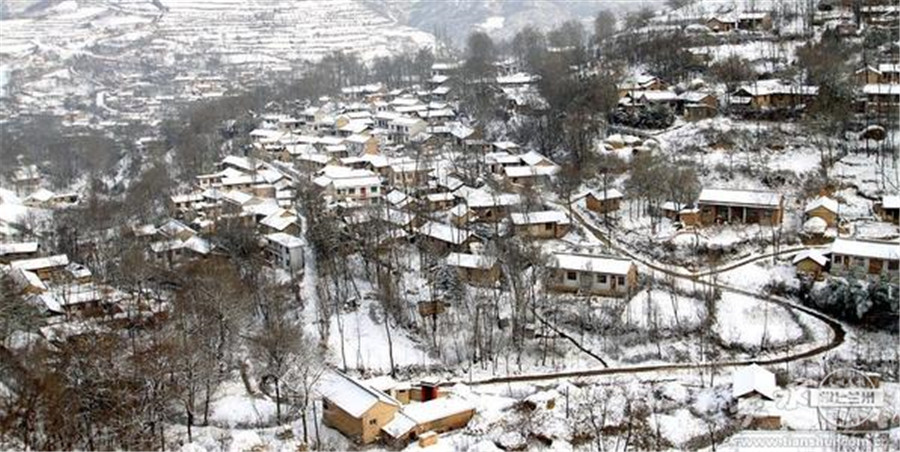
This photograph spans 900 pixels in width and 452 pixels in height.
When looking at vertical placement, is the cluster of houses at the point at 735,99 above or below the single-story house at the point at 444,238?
above

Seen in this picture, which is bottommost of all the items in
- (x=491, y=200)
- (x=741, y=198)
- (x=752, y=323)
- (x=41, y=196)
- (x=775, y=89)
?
(x=752, y=323)

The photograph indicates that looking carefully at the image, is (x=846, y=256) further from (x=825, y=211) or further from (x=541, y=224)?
(x=541, y=224)

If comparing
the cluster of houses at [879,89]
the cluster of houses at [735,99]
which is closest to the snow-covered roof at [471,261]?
the cluster of houses at [735,99]

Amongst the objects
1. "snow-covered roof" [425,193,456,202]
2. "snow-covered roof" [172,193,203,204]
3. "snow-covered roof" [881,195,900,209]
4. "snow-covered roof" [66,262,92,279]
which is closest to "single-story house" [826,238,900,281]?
"snow-covered roof" [881,195,900,209]

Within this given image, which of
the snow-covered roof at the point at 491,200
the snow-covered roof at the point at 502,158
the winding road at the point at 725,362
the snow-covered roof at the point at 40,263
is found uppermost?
the snow-covered roof at the point at 502,158

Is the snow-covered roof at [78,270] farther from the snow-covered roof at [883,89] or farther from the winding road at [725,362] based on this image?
→ the snow-covered roof at [883,89]

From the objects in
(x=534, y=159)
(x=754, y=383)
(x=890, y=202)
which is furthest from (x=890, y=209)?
(x=534, y=159)
